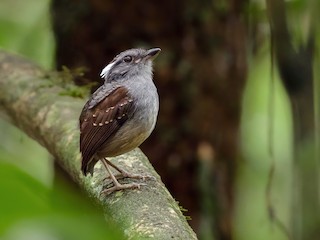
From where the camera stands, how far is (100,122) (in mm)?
3260

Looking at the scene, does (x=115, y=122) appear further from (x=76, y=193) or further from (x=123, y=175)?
(x=76, y=193)

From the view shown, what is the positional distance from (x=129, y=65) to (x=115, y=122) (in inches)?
26.4

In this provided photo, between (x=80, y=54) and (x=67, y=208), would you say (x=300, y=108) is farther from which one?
(x=80, y=54)

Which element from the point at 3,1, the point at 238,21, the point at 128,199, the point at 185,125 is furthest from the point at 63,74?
the point at 3,1

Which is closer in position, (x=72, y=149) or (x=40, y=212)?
(x=40, y=212)

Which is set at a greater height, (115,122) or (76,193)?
(76,193)

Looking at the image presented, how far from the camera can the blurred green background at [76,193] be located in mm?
649

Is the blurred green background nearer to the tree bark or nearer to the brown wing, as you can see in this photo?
the tree bark

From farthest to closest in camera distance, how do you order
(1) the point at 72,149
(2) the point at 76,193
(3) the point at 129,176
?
(1) the point at 72,149
(3) the point at 129,176
(2) the point at 76,193

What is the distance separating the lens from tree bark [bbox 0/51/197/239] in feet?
7.17

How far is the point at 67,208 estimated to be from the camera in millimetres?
707

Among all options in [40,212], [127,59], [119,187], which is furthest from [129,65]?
[40,212]

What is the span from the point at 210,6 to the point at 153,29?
47 centimetres

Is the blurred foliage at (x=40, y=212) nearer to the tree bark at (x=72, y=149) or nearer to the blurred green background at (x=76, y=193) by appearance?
the blurred green background at (x=76, y=193)
